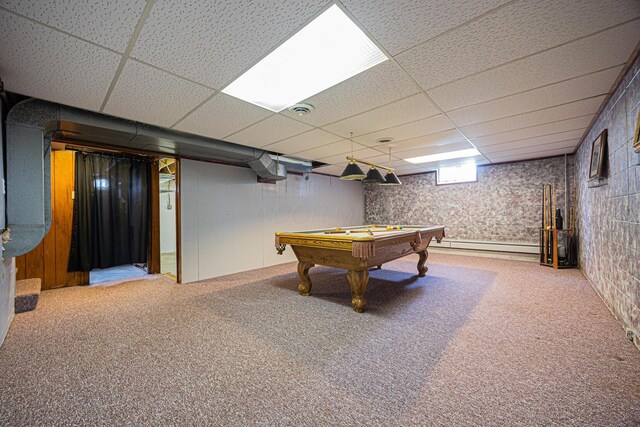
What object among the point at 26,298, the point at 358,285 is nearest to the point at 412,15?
the point at 358,285

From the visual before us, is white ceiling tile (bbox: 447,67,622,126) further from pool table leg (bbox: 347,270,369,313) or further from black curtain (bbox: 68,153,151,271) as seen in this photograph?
black curtain (bbox: 68,153,151,271)

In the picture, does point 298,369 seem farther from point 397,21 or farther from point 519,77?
point 519,77

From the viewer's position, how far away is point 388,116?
2801 millimetres

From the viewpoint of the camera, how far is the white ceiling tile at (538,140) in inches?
141

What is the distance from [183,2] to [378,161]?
173 inches

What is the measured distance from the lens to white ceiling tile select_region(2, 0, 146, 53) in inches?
49.4

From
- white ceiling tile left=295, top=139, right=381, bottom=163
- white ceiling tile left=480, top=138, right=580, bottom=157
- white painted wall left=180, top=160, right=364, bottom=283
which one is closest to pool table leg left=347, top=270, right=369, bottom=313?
white ceiling tile left=295, top=139, right=381, bottom=163

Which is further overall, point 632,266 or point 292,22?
point 632,266

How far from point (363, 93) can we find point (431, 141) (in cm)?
202

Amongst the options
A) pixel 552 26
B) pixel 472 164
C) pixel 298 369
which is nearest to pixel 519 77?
pixel 552 26

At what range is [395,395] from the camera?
1.50 m

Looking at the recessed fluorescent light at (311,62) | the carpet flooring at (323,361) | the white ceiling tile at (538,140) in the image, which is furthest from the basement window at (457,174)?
the recessed fluorescent light at (311,62)

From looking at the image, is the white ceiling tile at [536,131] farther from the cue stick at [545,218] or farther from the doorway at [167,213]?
the doorway at [167,213]

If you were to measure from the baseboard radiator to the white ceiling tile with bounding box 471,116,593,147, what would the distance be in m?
2.65
